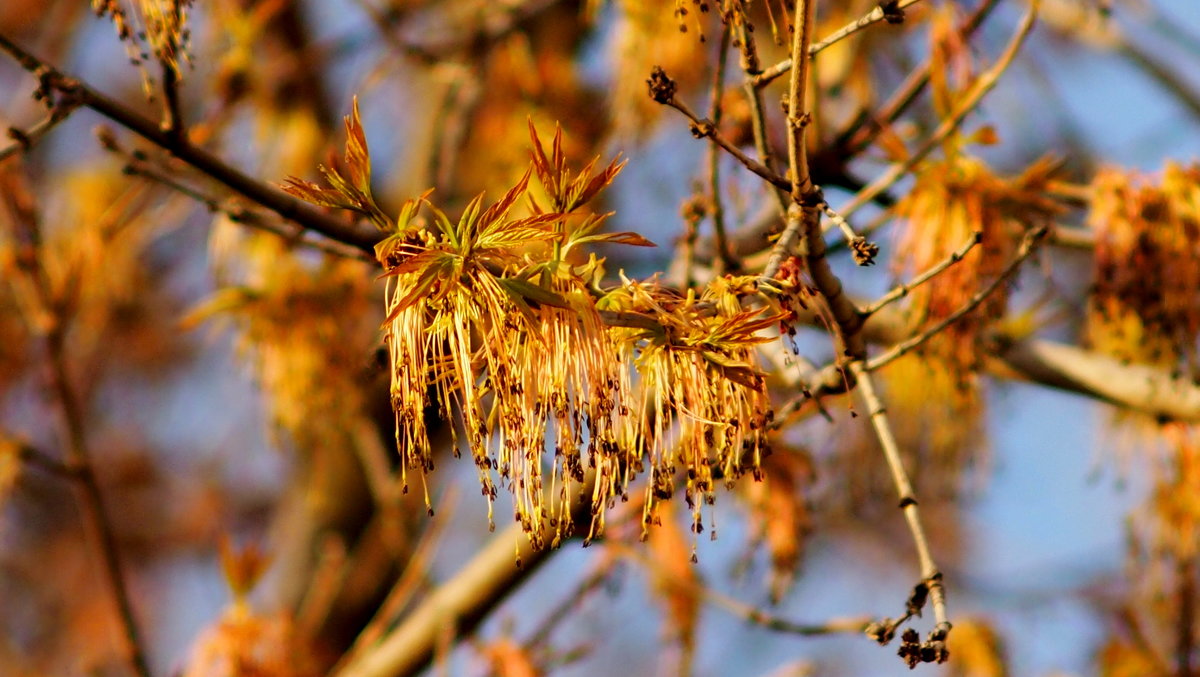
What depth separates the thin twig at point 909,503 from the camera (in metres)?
1.25

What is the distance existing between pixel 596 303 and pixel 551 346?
69mm

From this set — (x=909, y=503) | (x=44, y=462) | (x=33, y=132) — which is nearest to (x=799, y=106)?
(x=909, y=503)

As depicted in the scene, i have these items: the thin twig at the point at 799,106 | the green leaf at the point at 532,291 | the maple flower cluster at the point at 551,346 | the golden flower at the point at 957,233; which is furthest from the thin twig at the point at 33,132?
the golden flower at the point at 957,233

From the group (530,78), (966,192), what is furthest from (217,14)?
(966,192)

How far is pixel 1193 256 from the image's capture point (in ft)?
6.44

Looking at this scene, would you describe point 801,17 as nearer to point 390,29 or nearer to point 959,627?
point 390,29

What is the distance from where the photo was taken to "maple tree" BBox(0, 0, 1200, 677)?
116 centimetres

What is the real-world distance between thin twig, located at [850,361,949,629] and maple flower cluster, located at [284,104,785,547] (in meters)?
0.27

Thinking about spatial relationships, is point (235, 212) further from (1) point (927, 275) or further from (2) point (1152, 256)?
(2) point (1152, 256)

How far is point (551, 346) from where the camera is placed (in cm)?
116

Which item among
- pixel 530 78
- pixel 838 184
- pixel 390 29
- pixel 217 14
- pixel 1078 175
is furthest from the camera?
pixel 1078 175

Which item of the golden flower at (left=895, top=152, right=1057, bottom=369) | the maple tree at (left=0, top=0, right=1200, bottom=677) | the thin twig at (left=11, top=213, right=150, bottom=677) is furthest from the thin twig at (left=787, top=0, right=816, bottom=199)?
the thin twig at (left=11, top=213, right=150, bottom=677)

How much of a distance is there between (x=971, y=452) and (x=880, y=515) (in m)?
4.18

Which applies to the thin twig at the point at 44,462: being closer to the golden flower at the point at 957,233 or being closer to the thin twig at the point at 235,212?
the thin twig at the point at 235,212
